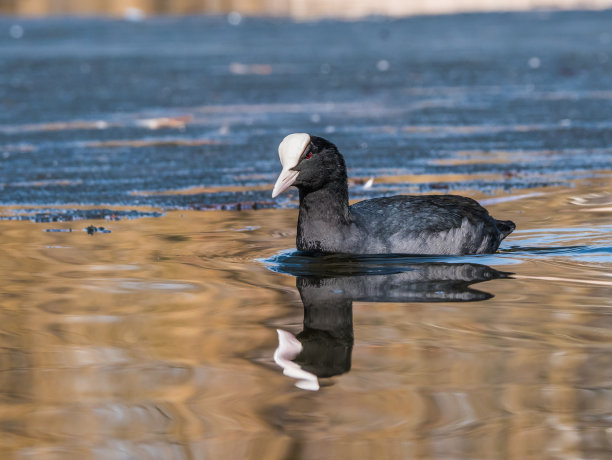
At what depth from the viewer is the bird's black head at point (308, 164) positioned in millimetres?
6641

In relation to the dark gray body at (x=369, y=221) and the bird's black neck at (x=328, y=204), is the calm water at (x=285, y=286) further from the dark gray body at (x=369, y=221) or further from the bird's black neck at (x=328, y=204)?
the bird's black neck at (x=328, y=204)

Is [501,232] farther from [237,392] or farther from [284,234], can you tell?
[237,392]

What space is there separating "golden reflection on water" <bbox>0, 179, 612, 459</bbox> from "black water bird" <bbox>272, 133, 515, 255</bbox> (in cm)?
24

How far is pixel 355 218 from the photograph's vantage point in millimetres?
6754

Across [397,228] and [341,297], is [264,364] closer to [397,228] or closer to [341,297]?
[341,297]

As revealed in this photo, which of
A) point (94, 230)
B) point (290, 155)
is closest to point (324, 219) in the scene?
point (290, 155)

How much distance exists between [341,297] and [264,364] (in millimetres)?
1289

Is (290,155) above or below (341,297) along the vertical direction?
above

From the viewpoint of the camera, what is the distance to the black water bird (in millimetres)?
6637

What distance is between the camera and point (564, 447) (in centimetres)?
352

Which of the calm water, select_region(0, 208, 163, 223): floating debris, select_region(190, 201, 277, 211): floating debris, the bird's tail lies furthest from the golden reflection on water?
select_region(190, 201, 277, 211): floating debris

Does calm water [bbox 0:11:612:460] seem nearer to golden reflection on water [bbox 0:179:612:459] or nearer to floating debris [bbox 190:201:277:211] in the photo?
golden reflection on water [bbox 0:179:612:459]

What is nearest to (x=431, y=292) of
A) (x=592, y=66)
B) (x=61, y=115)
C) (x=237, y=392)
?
(x=237, y=392)

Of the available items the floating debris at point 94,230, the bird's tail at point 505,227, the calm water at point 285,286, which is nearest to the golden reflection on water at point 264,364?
the calm water at point 285,286
